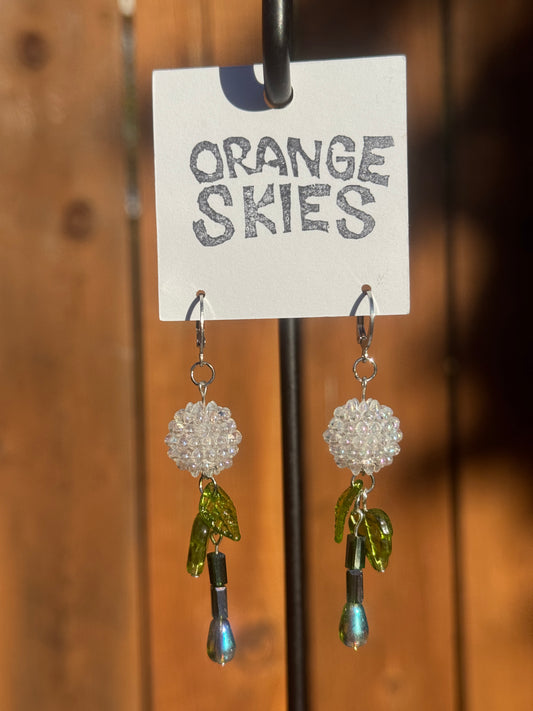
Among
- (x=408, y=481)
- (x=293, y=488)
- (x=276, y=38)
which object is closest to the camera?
(x=276, y=38)

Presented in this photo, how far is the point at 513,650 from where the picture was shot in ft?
2.17

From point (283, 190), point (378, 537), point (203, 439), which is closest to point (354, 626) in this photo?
point (378, 537)

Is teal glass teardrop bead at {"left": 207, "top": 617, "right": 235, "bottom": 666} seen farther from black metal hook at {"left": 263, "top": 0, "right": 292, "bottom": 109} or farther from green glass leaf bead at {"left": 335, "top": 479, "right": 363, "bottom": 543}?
black metal hook at {"left": 263, "top": 0, "right": 292, "bottom": 109}

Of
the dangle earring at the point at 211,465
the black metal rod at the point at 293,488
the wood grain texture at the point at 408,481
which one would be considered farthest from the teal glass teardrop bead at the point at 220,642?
the wood grain texture at the point at 408,481

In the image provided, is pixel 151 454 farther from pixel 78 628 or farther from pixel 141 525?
pixel 78 628

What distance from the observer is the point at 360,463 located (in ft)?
1.47

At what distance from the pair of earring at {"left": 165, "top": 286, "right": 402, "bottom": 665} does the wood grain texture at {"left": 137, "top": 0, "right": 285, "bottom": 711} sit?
Result: 182 millimetres

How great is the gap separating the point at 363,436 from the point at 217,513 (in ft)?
0.40

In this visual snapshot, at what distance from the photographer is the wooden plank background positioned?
63 cm

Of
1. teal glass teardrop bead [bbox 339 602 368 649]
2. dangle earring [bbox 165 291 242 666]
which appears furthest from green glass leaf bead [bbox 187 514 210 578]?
teal glass teardrop bead [bbox 339 602 368 649]

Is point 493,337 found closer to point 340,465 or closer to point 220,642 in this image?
point 340,465

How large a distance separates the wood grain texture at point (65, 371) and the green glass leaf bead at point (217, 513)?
0.72 feet

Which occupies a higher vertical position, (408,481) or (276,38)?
(276,38)

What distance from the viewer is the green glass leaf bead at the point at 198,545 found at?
1.55 feet
